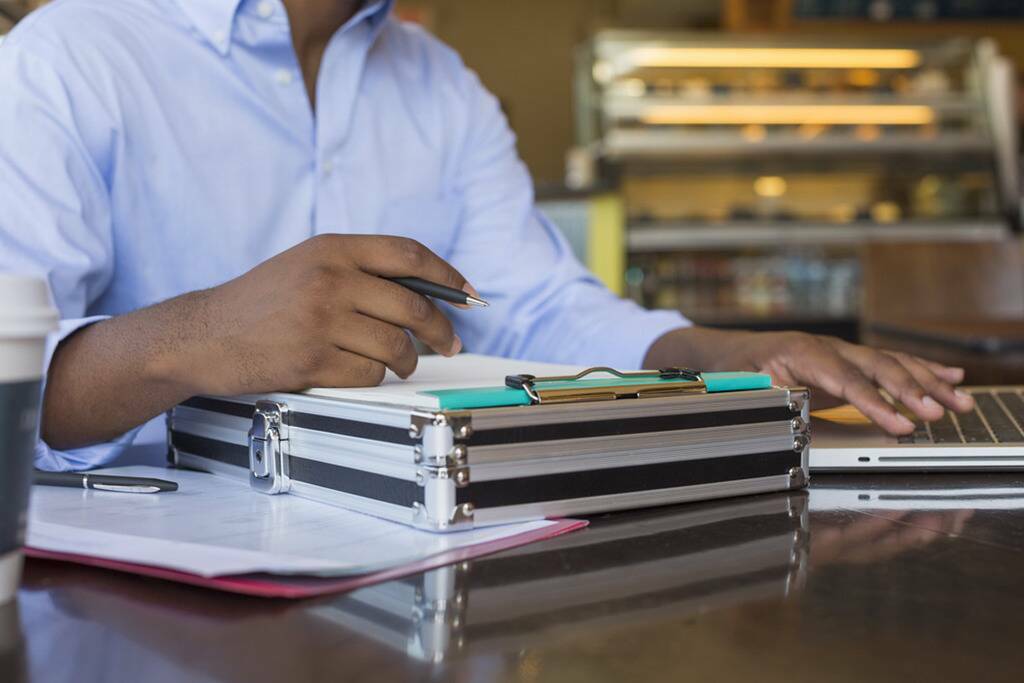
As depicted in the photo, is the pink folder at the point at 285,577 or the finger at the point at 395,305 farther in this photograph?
the finger at the point at 395,305

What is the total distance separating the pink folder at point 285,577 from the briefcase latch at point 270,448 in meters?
0.14

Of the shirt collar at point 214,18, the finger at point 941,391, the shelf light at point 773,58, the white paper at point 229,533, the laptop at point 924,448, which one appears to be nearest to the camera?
the white paper at point 229,533

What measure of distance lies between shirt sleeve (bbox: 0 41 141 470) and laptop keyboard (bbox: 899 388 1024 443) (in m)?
0.57

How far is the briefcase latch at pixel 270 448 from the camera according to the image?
24.1 inches

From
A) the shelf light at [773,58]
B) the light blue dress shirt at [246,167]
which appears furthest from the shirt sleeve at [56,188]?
the shelf light at [773,58]

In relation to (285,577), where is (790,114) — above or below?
above

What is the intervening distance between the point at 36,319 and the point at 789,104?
13.6ft

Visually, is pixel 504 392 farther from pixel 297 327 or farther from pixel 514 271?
pixel 514 271

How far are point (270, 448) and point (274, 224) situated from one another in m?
0.52

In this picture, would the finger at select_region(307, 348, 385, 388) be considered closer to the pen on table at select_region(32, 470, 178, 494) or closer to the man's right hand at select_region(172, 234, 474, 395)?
the man's right hand at select_region(172, 234, 474, 395)

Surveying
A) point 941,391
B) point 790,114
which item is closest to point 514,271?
point 941,391

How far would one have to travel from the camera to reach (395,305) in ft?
2.10

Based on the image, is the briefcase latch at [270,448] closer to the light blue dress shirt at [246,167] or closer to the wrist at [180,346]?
the wrist at [180,346]

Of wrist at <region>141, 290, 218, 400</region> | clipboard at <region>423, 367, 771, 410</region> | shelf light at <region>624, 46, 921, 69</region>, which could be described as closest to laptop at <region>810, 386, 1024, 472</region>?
clipboard at <region>423, 367, 771, 410</region>
